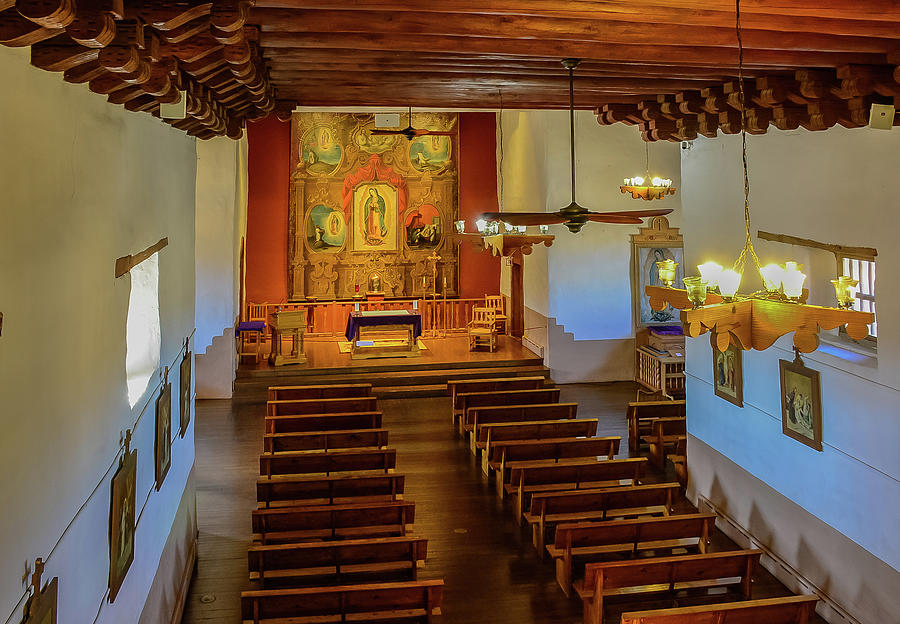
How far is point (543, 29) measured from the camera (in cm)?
446

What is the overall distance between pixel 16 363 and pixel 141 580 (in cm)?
305

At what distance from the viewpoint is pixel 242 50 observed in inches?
165

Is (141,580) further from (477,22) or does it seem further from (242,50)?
(477,22)

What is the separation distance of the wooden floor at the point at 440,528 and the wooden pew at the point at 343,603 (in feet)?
2.61

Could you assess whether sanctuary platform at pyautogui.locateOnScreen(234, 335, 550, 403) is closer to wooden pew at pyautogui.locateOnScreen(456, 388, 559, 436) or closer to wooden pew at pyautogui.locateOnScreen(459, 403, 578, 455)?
wooden pew at pyautogui.locateOnScreen(456, 388, 559, 436)

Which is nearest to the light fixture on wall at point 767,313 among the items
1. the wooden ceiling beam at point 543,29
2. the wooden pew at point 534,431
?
the wooden ceiling beam at point 543,29

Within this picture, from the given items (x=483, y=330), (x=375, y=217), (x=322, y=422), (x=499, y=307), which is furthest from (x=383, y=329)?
(x=322, y=422)

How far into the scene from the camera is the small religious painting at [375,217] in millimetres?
20234

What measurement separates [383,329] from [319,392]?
183 inches

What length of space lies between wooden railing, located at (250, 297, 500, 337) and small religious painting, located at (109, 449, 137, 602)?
14070 mm

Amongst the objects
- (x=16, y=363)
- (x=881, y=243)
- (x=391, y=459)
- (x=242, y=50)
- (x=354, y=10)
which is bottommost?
(x=391, y=459)

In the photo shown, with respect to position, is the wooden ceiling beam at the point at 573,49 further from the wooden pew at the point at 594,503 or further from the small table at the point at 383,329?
the small table at the point at 383,329

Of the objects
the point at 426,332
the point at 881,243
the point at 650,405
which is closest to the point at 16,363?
the point at 881,243

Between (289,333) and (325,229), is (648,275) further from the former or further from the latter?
(325,229)
